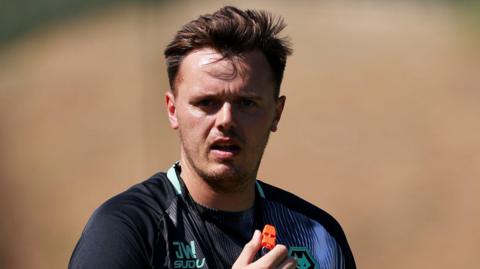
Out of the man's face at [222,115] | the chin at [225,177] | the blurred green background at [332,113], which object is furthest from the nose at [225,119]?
the blurred green background at [332,113]

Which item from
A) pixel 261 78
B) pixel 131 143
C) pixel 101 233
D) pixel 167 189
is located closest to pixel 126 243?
pixel 101 233

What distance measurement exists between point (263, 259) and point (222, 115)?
50cm

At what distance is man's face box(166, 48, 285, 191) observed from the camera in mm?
2910

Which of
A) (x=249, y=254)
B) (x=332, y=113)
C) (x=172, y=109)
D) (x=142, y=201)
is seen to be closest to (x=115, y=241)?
(x=142, y=201)

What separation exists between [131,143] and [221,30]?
11.2 feet

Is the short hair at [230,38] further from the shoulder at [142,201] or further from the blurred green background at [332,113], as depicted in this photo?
the blurred green background at [332,113]

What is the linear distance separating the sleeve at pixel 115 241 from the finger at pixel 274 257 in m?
0.34

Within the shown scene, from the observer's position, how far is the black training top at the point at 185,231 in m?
2.70

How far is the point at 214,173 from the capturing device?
115 inches

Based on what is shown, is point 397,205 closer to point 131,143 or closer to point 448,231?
point 448,231

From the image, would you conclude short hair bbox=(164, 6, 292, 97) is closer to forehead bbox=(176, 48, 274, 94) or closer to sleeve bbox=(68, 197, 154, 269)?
forehead bbox=(176, 48, 274, 94)

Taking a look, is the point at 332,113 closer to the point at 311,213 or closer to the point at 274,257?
the point at 311,213

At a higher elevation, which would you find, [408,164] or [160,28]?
[160,28]

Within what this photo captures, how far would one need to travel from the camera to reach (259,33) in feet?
10.1
